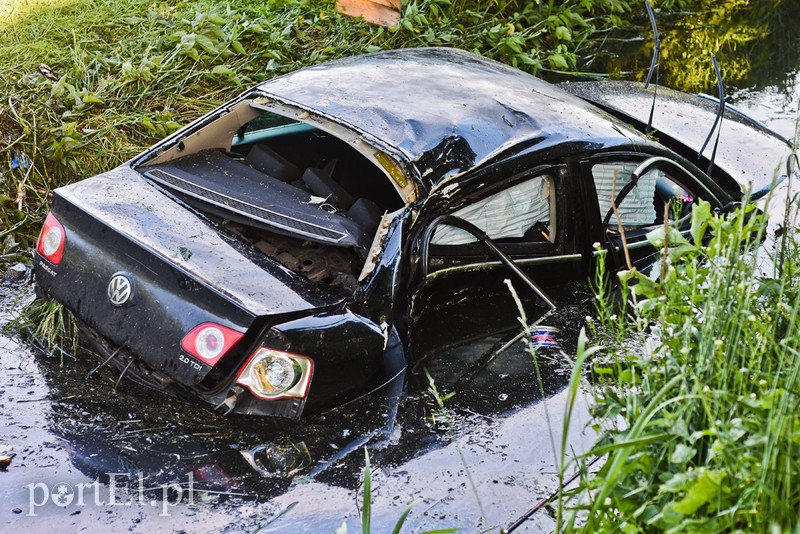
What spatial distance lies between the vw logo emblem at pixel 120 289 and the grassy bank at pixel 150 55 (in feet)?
5.55

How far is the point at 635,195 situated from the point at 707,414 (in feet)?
7.22

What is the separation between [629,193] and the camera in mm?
4215

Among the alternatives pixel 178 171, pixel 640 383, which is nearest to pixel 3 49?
pixel 178 171

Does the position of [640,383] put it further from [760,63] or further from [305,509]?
[760,63]

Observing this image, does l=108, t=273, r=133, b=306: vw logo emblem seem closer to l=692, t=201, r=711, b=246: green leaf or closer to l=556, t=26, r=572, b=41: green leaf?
l=692, t=201, r=711, b=246: green leaf

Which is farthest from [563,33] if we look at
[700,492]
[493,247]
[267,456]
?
[700,492]

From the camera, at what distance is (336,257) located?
3.61 metres

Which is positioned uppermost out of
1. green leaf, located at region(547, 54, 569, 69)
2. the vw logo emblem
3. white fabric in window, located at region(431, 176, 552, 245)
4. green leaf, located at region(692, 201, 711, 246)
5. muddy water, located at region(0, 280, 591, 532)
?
green leaf, located at region(547, 54, 569, 69)

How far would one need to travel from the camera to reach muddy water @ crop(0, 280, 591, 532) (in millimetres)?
2812

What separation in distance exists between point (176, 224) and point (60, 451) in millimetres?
939

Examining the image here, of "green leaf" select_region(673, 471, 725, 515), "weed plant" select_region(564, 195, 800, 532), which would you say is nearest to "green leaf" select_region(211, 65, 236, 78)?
"weed plant" select_region(564, 195, 800, 532)

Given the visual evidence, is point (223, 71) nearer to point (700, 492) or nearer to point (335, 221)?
point (335, 221)

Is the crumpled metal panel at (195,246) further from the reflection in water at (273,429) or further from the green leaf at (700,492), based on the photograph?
the green leaf at (700,492)

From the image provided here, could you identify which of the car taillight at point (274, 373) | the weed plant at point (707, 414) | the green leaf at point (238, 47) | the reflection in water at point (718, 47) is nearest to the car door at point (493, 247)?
the car taillight at point (274, 373)
